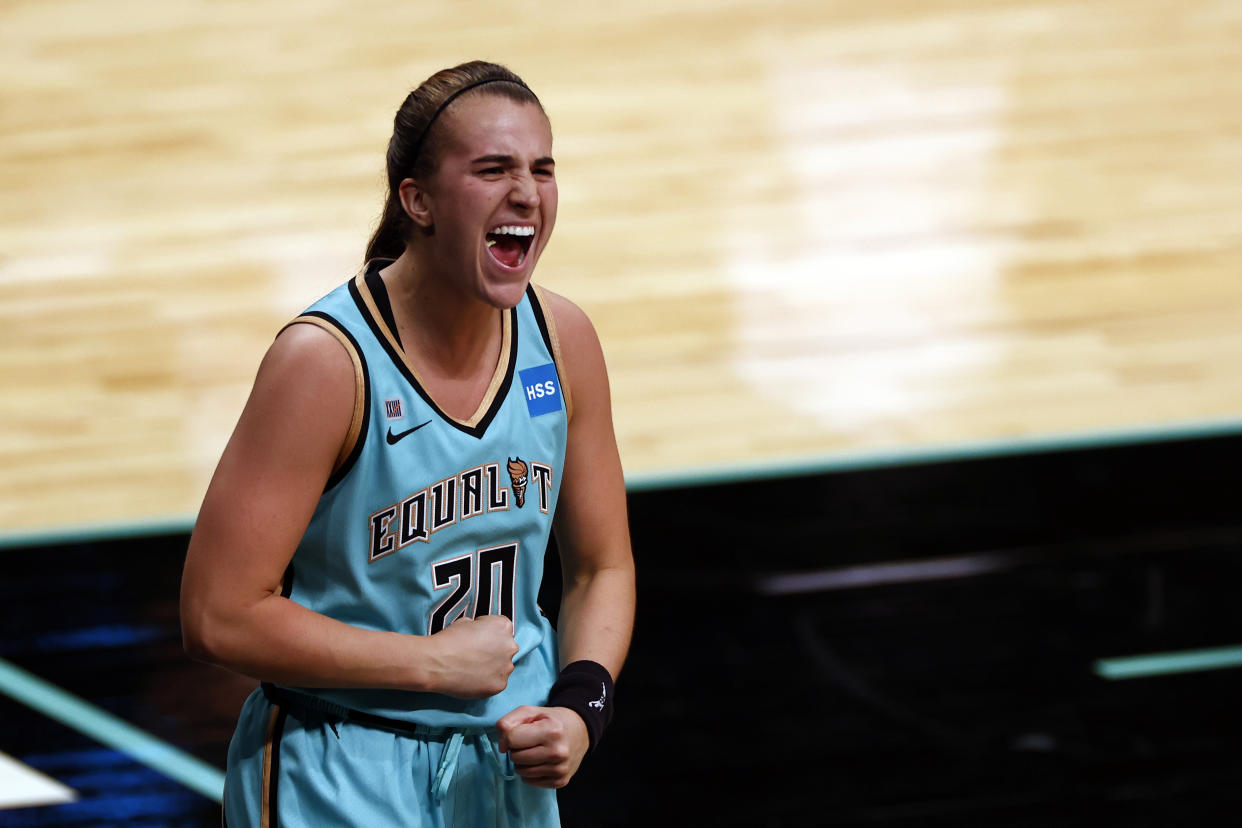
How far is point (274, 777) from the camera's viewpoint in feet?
5.36

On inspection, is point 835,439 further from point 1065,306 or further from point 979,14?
point 979,14

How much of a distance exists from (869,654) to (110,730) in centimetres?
160

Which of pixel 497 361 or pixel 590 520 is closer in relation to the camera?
pixel 497 361

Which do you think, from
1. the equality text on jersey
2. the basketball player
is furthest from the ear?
the equality text on jersey

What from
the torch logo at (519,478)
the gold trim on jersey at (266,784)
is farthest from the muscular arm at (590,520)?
the gold trim on jersey at (266,784)

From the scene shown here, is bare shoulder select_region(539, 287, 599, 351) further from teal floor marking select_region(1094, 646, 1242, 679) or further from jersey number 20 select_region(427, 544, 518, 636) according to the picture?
teal floor marking select_region(1094, 646, 1242, 679)

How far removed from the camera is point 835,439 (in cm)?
394

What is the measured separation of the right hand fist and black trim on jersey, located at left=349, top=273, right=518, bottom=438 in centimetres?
21

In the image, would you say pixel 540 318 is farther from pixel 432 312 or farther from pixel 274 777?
pixel 274 777

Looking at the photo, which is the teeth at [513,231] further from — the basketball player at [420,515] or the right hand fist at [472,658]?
the right hand fist at [472,658]

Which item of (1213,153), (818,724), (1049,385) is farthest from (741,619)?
(1213,153)

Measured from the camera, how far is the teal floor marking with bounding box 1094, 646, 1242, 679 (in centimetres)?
314

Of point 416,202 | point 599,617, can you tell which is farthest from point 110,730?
point 416,202

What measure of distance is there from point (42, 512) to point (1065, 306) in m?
2.99
